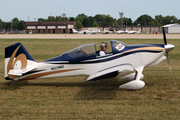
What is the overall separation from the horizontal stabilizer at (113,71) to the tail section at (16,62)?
9.40 feet

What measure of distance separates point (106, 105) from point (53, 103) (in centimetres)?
184

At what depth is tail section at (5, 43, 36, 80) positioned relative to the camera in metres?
8.82

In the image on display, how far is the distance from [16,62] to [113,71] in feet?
13.6

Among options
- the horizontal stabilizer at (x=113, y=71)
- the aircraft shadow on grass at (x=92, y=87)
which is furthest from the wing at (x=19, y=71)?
the horizontal stabilizer at (x=113, y=71)

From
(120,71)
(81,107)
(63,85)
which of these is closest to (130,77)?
(120,71)

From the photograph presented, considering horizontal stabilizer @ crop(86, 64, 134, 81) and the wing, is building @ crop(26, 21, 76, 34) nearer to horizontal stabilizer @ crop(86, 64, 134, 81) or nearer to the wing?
the wing

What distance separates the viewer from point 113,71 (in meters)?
7.79

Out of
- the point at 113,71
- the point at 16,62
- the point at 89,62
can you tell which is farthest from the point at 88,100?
the point at 16,62

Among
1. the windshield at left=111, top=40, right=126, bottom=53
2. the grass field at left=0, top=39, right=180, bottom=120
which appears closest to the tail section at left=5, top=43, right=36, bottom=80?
the grass field at left=0, top=39, right=180, bottom=120

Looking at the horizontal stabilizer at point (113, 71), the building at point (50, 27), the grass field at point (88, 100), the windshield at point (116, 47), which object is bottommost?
the grass field at point (88, 100)

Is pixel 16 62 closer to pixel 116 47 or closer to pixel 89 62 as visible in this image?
pixel 89 62

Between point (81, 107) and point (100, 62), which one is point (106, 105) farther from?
point (100, 62)

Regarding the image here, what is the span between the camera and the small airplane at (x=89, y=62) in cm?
858

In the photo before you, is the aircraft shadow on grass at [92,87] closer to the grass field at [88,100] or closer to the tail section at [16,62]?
the grass field at [88,100]
